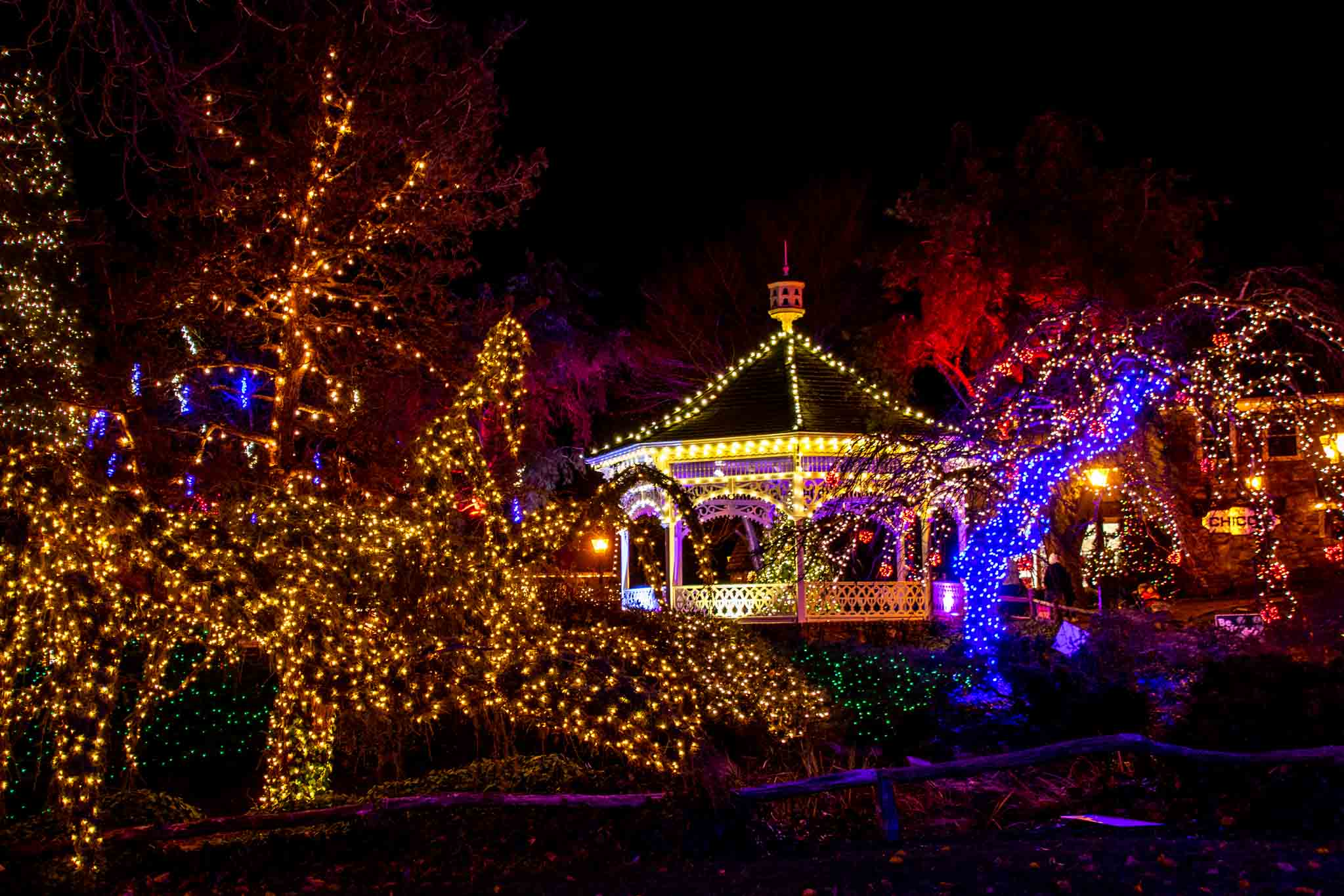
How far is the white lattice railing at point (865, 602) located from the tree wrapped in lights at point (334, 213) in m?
7.15

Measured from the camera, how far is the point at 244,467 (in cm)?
1719

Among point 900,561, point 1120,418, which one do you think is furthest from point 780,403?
point 1120,418

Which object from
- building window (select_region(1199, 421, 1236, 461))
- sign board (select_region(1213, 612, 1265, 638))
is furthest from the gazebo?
building window (select_region(1199, 421, 1236, 461))

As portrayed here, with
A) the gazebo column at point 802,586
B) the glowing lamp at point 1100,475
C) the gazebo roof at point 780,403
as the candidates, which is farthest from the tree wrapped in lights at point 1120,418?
the gazebo roof at point 780,403

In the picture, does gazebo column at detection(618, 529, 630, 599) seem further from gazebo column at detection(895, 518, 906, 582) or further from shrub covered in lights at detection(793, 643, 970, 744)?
shrub covered in lights at detection(793, 643, 970, 744)

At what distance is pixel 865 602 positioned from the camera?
18984 millimetres

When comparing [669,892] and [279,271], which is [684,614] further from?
[279,271]

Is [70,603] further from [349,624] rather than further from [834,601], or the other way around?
[834,601]

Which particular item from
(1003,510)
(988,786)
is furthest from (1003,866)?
(1003,510)

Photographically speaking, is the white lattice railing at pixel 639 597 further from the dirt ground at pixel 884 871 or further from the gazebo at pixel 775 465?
the dirt ground at pixel 884 871

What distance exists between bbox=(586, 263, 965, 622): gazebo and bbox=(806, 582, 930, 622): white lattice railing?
15 millimetres

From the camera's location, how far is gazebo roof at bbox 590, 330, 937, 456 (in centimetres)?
1997

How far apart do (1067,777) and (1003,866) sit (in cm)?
344

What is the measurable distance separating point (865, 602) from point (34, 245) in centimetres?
1505
